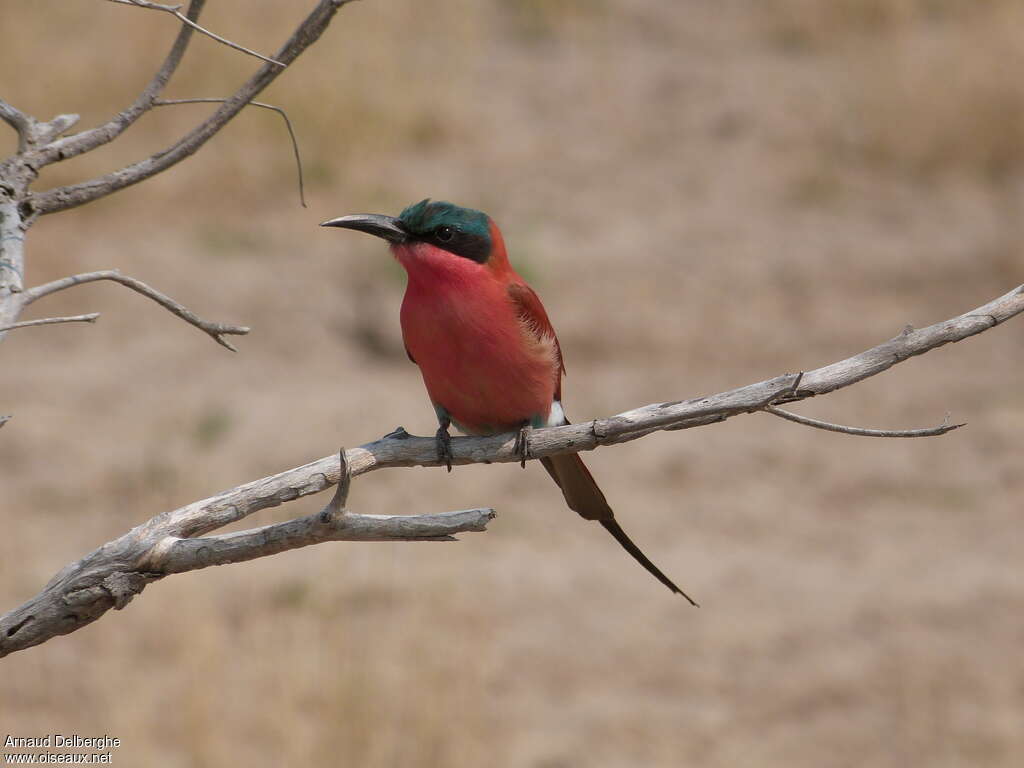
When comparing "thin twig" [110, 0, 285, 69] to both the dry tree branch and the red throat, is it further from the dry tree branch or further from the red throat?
the red throat

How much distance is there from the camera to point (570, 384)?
778 cm

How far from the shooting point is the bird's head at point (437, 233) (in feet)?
10.4

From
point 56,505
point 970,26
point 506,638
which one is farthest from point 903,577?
point 970,26

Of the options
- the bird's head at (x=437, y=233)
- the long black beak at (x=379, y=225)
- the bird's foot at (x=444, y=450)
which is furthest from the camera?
the bird's head at (x=437, y=233)

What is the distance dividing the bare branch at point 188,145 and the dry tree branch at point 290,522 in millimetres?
571

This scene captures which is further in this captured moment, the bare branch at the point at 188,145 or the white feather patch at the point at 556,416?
the white feather patch at the point at 556,416

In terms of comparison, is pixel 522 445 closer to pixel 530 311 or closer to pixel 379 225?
pixel 530 311

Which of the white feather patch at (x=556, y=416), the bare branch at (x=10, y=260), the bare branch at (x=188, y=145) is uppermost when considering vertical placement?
the bare branch at (x=188, y=145)

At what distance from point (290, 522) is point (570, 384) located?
5.75 meters

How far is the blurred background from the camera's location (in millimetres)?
5551

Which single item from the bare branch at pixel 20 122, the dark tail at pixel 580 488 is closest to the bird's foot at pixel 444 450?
the dark tail at pixel 580 488

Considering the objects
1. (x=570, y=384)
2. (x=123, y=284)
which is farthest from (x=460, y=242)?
(x=570, y=384)

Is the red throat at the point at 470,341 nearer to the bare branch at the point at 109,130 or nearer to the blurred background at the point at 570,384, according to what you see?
the bare branch at the point at 109,130

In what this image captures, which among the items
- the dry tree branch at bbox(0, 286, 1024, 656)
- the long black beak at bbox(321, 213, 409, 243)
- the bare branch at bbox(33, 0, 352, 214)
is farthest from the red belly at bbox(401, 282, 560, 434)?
the bare branch at bbox(33, 0, 352, 214)
